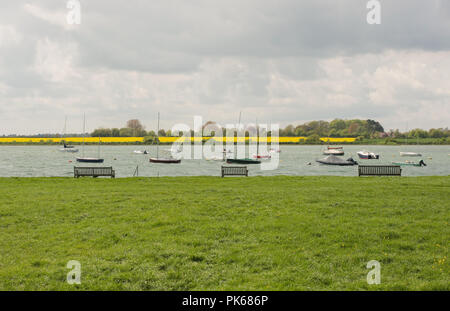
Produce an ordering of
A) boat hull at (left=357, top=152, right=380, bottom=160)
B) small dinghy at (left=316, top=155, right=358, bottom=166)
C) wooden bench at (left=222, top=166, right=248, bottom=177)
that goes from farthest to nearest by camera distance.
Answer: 1. boat hull at (left=357, top=152, right=380, bottom=160)
2. small dinghy at (left=316, top=155, right=358, bottom=166)
3. wooden bench at (left=222, top=166, right=248, bottom=177)

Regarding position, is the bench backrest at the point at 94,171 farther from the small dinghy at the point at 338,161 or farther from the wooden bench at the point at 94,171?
the small dinghy at the point at 338,161

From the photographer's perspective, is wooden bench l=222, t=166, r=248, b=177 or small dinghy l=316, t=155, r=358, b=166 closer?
wooden bench l=222, t=166, r=248, b=177

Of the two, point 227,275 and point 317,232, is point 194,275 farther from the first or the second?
point 317,232

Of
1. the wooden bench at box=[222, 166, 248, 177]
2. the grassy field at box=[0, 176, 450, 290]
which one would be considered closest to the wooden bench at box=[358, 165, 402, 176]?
the wooden bench at box=[222, 166, 248, 177]

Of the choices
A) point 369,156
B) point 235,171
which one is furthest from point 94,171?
point 369,156

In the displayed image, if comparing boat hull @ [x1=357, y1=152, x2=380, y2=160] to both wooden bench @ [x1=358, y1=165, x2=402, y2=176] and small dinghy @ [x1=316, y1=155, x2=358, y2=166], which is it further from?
wooden bench @ [x1=358, y1=165, x2=402, y2=176]

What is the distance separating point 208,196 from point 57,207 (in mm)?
6383

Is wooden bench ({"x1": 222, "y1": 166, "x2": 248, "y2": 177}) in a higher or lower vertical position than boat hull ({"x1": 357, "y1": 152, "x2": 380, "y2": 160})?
higher

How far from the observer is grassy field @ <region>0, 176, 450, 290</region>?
24.5ft

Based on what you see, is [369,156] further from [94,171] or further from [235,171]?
[94,171]

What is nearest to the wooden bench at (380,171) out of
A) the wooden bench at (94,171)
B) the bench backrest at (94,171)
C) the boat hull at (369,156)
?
the wooden bench at (94,171)

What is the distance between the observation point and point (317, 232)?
1051 centimetres

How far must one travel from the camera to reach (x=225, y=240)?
9969 mm

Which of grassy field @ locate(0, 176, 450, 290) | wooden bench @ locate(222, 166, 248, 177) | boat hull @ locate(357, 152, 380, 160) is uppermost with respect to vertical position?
wooden bench @ locate(222, 166, 248, 177)
